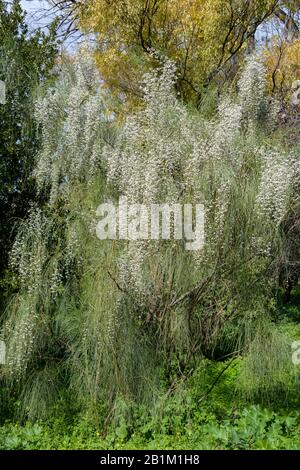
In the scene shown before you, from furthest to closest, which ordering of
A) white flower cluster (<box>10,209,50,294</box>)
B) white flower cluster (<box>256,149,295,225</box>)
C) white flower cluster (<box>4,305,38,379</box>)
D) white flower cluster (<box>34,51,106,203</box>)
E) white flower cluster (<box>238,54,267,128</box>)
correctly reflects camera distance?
white flower cluster (<box>238,54,267,128</box>) → white flower cluster (<box>34,51,106,203</box>) → white flower cluster (<box>10,209,50,294</box>) → white flower cluster (<box>4,305,38,379</box>) → white flower cluster (<box>256,149,295,225</box>)

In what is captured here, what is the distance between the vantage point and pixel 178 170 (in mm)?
5246

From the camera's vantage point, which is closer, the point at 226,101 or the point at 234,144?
the point at 234,144

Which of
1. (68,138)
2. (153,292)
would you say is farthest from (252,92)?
(153,292)

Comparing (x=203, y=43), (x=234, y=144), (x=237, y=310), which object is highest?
(x=203, y=43)

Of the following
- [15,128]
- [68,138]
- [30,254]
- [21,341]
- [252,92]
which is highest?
[252,92]

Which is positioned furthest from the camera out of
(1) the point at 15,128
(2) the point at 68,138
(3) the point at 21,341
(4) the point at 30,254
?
(1) the point at 15,128

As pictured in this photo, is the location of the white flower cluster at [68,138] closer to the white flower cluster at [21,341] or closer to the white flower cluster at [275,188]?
the white flower cluster at [21,341]

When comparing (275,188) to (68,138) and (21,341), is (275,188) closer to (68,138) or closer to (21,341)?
(68,138)

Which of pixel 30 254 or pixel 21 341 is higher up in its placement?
pixel 30 254

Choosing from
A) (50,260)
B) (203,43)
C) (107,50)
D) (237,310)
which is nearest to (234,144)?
(237,310)

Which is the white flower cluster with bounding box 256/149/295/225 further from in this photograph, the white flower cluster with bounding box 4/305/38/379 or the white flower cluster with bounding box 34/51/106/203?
the white flower cluster with bounding box 4/305/38/379

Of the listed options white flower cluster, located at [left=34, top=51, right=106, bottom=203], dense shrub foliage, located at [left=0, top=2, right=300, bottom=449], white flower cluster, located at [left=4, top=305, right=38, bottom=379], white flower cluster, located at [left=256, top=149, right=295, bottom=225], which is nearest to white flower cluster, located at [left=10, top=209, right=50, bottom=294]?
dense shrub foliage, located at [left=0, top=2, right=300, bottom=449]

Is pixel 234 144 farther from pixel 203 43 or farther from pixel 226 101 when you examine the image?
pixel 203 43

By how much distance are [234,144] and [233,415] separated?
2.38 metres
